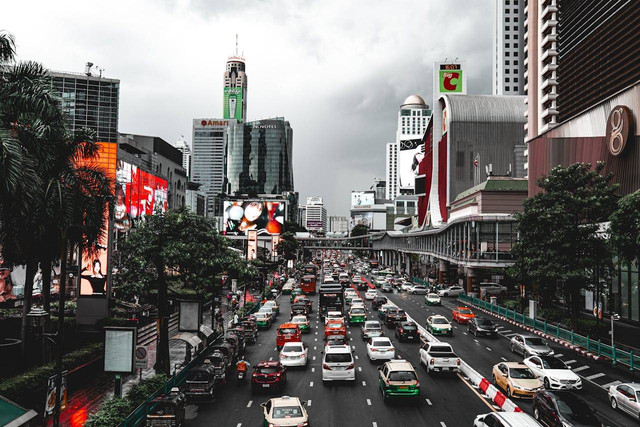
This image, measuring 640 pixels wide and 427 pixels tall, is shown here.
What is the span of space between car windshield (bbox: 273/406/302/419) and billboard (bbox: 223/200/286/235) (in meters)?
114

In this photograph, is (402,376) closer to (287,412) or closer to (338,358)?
(338,358)

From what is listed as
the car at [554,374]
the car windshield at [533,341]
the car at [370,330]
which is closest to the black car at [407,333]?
the car at [370,330]

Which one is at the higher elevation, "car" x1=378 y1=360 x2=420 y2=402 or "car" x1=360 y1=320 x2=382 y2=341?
"car" x1=378 y1=360 x2=420 y2=402

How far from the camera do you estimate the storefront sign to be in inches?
1483

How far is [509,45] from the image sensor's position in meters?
163

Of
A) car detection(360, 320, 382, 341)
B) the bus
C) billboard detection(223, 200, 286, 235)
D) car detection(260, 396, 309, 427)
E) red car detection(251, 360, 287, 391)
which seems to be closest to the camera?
car detection(260, 396, 309, 427)

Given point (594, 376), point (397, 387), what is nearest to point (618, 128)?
point (594, 376)

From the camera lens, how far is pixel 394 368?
19.9m

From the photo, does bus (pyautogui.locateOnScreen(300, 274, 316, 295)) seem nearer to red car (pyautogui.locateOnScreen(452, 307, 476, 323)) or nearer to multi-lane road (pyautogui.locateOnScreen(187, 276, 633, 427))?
red car (pyautogui.locateOnScreen(452, 307, 476, 323))

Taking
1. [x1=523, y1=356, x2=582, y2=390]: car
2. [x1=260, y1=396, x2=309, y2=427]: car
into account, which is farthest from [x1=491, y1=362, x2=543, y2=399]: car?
[x1=260, y1=396, x2=309, y2=427]: car

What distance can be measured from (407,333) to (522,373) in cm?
1345

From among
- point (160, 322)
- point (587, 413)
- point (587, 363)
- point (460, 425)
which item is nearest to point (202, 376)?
point (160, 322)

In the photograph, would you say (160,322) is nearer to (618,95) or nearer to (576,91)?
(618,95)

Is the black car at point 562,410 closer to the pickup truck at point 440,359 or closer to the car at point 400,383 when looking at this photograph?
the car at point 400,383
